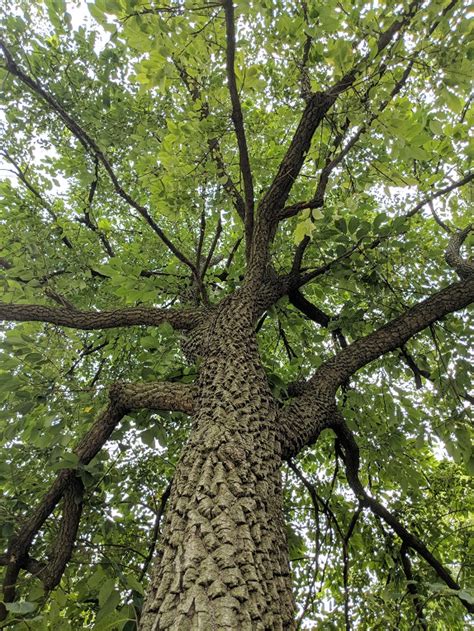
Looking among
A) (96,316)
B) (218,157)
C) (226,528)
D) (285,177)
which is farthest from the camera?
(218,157)

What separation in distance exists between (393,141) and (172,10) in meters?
1.31

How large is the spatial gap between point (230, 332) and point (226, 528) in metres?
1.44

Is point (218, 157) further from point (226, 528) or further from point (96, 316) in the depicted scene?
point (226, 528)

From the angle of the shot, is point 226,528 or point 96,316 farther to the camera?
point 96,316

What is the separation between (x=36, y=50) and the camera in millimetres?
3553

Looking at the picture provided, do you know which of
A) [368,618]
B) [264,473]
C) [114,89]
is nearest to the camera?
[264,473]

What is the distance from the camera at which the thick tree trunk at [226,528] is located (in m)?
1.01

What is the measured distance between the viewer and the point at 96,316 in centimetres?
283

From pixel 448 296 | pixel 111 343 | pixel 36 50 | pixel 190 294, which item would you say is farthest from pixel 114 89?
pixel 448 296

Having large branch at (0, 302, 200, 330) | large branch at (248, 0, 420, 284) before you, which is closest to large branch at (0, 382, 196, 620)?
large branch at (0, 302, 200, 330)

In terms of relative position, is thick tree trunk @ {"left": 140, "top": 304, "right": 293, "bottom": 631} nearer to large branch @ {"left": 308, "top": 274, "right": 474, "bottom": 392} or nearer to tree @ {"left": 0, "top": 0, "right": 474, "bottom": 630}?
tree @ {"left": 0, "top": 0, "right": 474, "bottom": 630}

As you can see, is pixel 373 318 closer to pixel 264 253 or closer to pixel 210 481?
pixel 264 253

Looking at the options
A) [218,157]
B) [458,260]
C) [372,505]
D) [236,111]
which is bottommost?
[372,505]

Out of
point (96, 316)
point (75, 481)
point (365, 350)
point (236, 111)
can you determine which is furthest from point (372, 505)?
point (236, 111)
